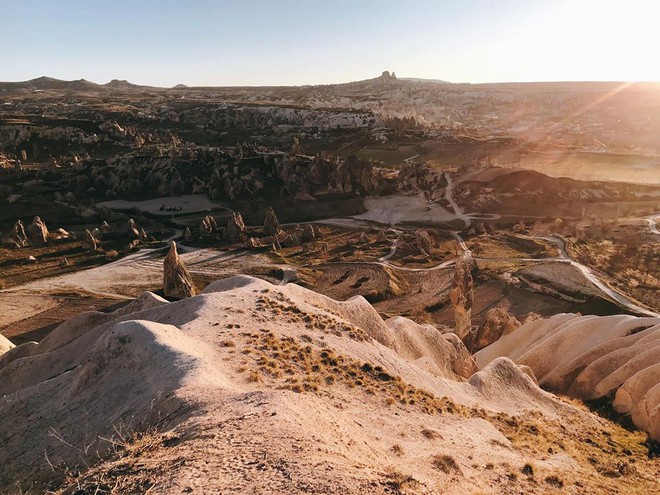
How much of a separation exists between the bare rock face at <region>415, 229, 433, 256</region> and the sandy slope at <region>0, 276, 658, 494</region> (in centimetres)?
4868

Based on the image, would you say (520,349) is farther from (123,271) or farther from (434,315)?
(123,271)

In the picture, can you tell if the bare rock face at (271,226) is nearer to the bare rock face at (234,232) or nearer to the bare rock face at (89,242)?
the bare rock face at (234,232)

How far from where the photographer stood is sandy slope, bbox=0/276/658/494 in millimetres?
13398

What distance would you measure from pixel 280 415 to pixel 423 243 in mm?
68020

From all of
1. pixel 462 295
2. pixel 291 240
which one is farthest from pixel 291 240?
pixel 462 295

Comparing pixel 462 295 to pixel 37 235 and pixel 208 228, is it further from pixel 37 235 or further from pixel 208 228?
pixel 37 235

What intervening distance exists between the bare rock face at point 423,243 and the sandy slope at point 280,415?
4868 cm

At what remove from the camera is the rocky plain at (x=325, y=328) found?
52.0ft

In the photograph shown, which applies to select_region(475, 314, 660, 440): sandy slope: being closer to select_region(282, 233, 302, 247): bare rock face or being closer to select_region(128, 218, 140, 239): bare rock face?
select_region(282, 233, 302, 247): bare rock face

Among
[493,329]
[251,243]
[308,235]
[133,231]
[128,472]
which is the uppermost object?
[128,472]

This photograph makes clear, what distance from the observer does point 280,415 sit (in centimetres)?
1573

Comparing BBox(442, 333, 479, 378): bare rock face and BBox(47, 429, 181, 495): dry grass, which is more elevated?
BBox(47, 429, 181, 495): dry grass

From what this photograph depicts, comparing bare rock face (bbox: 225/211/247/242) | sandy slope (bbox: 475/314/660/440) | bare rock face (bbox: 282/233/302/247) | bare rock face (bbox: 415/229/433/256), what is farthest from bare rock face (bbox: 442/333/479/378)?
bare rock face (bbox: 225/211/247/242)

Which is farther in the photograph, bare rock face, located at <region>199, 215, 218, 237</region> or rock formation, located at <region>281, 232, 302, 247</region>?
bare rock face, located at <region>199, 215, 218, 237</region>
